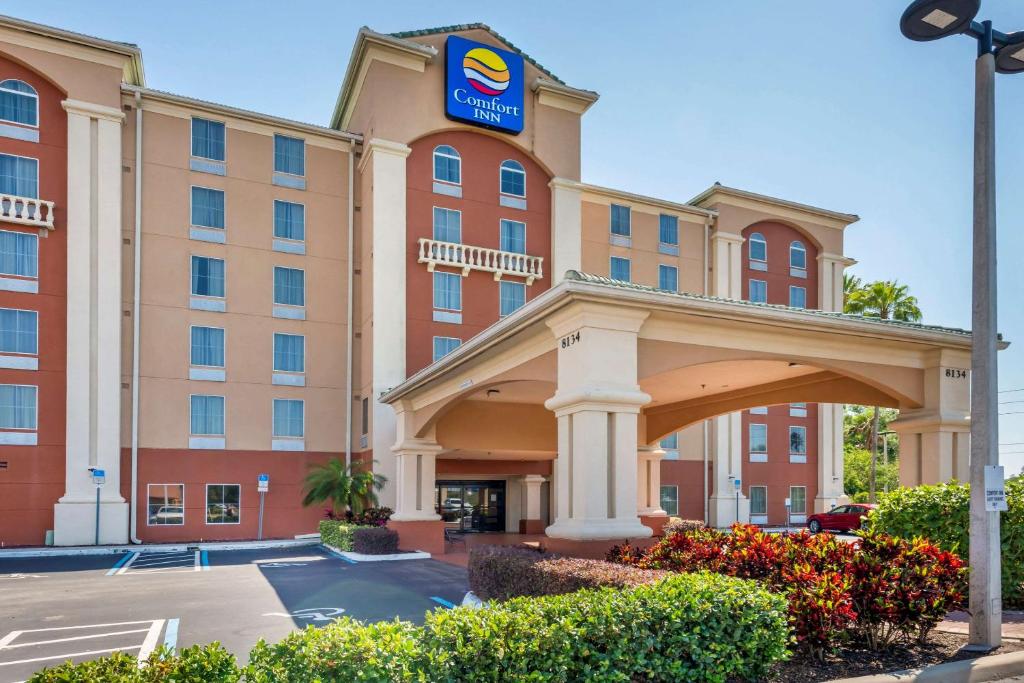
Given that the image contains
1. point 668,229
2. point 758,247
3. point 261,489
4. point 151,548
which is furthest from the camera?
point 758,247

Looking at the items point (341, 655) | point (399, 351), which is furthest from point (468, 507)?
point (341, 655)

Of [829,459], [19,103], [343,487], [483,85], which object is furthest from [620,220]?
[19,103]

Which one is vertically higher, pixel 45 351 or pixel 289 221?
pixel 289 221

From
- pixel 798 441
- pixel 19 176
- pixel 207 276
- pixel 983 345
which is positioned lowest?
pixel 798 441

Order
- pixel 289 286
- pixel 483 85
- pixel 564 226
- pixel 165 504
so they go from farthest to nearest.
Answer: pixel 564 226 → pixel 483 85 → pixel 289 286 → pixel 165 504

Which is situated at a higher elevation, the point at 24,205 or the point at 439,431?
the point at 24,205

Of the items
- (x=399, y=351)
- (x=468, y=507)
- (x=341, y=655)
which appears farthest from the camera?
(x=468, y=507)

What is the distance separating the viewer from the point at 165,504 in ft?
95.7

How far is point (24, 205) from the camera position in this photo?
2775 centimetres

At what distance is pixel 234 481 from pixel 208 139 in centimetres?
1393

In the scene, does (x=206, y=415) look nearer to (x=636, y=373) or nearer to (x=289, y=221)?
(x=289, y=221)

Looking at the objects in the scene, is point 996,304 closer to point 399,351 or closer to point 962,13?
point 962,13

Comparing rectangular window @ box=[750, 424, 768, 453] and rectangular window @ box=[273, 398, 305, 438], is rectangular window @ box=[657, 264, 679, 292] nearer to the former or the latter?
rectangular window @ box=[750, 424, 768, 453]

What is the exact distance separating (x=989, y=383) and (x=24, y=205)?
30446 mm
